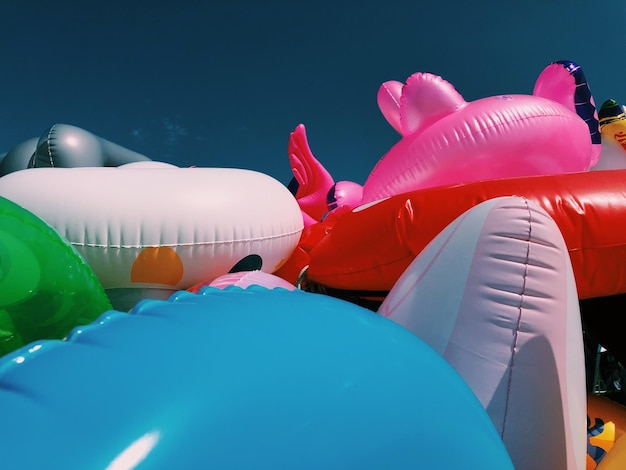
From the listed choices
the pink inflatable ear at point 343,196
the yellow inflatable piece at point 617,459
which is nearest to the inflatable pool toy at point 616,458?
the yellow inflatable piece at point 617,459

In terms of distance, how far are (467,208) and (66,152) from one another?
7.58ft

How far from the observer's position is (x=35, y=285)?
543 millimetres

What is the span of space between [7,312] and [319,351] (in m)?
0.37

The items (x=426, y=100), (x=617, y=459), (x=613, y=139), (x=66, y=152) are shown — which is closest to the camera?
(x=617, y=459)

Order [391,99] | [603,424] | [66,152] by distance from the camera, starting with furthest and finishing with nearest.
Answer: [66,152] → [391,99] → [603,424]

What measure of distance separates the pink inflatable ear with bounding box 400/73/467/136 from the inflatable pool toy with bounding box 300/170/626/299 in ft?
1.87

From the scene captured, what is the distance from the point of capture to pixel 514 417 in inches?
22.5

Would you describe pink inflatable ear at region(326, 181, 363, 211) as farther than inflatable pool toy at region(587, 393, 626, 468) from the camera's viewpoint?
Yes

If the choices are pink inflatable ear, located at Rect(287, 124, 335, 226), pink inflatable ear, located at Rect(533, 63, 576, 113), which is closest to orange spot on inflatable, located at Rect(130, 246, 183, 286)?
pink inflatable ear, located at Rect(533, 63, 576, 113)

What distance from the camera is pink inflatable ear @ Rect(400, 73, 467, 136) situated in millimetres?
1604

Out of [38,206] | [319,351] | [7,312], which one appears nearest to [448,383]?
[319,351]

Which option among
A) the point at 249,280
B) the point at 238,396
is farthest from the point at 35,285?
the point at 249,280

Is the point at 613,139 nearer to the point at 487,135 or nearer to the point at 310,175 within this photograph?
the point at 487,135

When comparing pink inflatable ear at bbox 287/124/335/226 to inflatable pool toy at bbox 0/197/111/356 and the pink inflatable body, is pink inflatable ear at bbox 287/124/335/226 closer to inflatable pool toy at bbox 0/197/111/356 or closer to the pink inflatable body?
the pink inflatable body
